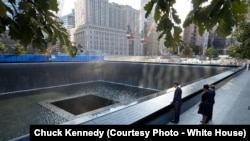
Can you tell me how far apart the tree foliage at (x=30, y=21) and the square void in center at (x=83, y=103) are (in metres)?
14.6

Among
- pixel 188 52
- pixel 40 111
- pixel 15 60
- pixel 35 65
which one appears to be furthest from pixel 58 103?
pixel 188 52

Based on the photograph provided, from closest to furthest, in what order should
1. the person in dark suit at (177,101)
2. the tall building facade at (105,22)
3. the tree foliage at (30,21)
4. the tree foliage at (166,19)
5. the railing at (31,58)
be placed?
the tree foliage at (166,19) < the tree foliage at (30,21) < the person in dark suit at (177,101) < the railing at (31,58) < the tall building facade at (105,22)

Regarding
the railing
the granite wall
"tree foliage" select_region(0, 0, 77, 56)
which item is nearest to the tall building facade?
the railing

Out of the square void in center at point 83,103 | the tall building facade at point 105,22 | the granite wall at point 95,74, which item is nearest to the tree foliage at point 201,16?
the square void in center at point 83,103

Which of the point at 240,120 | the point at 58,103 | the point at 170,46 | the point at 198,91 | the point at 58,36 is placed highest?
the point at 58,36

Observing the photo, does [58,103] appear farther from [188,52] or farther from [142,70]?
[188,52]

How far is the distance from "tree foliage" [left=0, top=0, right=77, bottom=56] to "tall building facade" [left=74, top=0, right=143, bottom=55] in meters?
66.8

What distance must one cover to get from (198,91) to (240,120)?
7.01ft

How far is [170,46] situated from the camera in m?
1.84

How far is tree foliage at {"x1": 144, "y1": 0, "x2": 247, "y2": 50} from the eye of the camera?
1.34 metres

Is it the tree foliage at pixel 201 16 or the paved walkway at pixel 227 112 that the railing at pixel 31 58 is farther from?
the tree foliage at pixel 201 16

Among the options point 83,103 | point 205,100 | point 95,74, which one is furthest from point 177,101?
point 95,74

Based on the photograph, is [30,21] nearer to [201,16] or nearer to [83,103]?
[201,16]

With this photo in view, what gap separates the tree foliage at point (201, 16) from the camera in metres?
1.34
